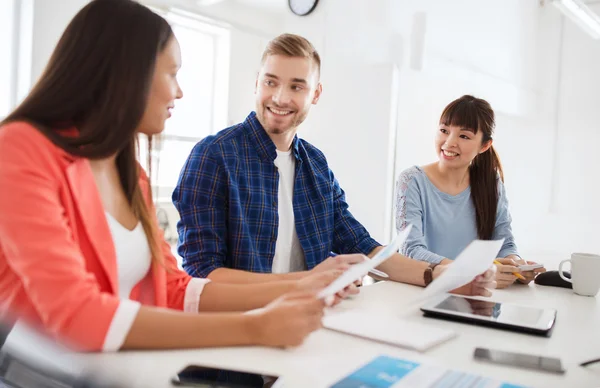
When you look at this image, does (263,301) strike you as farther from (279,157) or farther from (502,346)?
(279,157)

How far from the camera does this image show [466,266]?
4.01 feet

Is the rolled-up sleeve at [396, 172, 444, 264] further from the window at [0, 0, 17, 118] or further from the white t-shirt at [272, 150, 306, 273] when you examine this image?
the window at [0, 0, 17, 118]

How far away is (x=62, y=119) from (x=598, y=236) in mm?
5474

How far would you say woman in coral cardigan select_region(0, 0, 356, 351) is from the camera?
0.81 metres

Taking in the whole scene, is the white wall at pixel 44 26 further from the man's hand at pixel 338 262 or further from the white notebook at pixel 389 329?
the white notebook at pixel 389 329

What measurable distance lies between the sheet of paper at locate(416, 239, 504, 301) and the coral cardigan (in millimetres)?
679

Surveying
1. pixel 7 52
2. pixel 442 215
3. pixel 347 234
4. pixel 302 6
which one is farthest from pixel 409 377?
pixel 7 52

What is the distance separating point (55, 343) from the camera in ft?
2.69

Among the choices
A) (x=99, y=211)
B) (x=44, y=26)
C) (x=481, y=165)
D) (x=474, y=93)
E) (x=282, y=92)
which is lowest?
(x=99, y=211)

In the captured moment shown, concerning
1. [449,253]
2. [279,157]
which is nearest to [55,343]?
[279,157]

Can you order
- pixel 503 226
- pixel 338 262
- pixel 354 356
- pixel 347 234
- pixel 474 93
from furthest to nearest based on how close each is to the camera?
pixel 474 93, pixel 503 226, pixel 347 234, pixel 338 262, pixel 354 356

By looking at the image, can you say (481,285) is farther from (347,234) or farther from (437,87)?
(437,87)

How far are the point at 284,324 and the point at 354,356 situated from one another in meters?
0.13

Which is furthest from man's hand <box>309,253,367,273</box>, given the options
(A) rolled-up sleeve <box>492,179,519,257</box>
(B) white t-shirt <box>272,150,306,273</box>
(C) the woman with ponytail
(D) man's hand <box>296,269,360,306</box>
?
(A) rolled-up sleeve <box>492,179,519,257</box>
